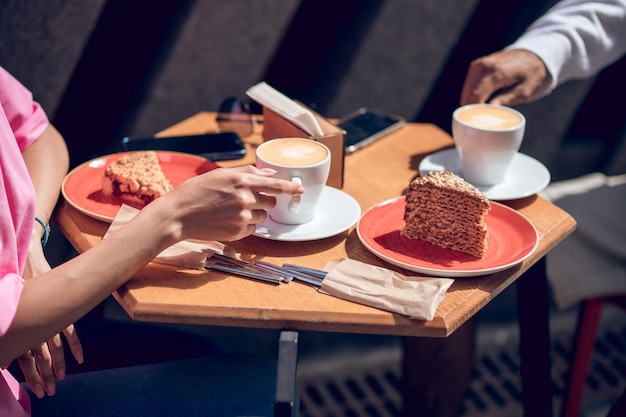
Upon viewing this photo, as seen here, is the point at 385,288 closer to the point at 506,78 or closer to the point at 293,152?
the point at 293,152

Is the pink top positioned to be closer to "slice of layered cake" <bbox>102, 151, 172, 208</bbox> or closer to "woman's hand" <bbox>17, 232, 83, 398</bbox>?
"woman's hand" <bbox>17, 232, 83, 398</bbox>

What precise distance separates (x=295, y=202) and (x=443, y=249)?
26cm

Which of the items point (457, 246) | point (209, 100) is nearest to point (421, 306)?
point (457, 246)

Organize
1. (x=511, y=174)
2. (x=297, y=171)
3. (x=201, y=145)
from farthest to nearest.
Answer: (x=201, y=145) → (x=511, y=174) → (x=297, y=171)

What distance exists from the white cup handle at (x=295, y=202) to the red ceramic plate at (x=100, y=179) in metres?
0.29

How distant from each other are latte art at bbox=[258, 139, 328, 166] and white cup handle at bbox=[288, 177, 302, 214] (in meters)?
0.04

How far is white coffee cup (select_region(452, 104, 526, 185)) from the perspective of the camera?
1.33m

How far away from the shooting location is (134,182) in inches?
48.0

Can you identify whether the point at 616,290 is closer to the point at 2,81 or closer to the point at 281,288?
the point at 281,288

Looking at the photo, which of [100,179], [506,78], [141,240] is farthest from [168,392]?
[506,78]

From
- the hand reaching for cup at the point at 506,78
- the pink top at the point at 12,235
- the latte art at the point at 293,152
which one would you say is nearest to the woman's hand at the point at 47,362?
the pink top at the point at 12,235

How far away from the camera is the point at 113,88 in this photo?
7.13 ft

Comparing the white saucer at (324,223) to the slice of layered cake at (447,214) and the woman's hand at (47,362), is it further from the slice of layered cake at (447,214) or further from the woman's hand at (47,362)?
the woman's hand at (47,362)

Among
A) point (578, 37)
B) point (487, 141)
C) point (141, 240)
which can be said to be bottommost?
point (141, 240)
